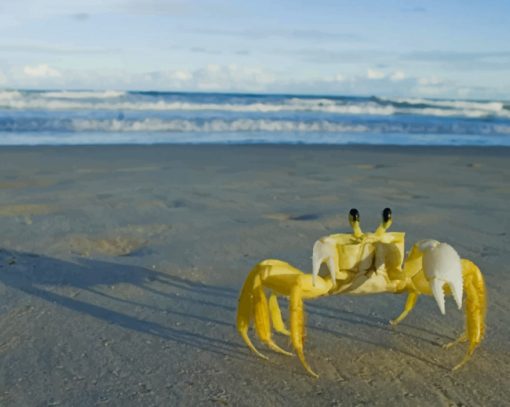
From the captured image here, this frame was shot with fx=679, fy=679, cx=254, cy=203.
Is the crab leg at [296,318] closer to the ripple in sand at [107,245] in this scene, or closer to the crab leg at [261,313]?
the crab leg at [261,313]

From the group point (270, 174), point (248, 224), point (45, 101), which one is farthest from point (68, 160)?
point (45, 101)

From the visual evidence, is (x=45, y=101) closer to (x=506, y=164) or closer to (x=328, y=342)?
(x=506, y=164)

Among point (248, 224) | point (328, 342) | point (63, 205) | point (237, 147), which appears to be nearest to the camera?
point (328, 342)

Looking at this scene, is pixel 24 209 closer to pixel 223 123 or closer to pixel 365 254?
pixel 365 254

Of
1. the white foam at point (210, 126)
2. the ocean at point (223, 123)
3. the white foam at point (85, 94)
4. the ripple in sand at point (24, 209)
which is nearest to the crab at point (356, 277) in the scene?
the ripple in sand at point (24, 209)

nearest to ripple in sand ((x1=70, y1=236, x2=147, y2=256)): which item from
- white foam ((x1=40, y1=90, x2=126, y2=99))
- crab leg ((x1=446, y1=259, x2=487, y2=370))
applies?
crab leg ((x1=446, y1=259, x2=487, y2=370))

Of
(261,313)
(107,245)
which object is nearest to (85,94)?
(107,245)

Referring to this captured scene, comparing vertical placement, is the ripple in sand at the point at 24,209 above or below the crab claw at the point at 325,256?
below
